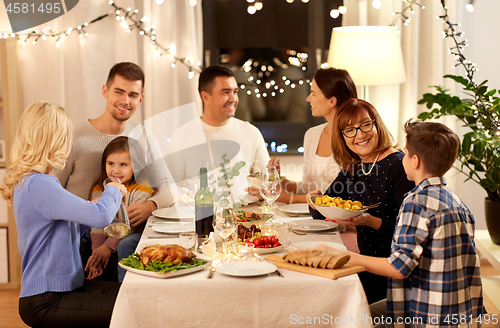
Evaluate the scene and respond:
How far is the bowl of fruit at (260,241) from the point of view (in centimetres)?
163

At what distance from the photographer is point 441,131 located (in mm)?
1521

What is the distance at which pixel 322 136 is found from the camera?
9.62 ft

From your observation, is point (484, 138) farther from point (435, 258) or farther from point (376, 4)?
point (435, 258)

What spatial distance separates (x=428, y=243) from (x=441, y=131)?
345 millimetres

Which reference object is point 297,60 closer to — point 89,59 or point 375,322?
point 89,59

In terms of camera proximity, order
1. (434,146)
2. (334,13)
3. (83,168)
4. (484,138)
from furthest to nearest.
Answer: (334,13), (484,138), (83,168), (434,146)

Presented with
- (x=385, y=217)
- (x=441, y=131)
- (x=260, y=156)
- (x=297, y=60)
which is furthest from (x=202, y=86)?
(x=441, y=131)

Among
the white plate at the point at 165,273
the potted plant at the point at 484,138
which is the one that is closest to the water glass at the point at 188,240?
the white plate at the point at 165,273

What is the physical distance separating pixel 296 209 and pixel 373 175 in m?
0.45

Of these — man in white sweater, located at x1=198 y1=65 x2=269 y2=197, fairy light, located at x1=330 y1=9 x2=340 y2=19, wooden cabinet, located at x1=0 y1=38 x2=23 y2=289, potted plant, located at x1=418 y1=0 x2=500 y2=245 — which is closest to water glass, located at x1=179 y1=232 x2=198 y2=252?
man in white sweater, located at x1=198 y1=65 x2=269 y2=197

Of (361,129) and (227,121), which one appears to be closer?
(361,129)

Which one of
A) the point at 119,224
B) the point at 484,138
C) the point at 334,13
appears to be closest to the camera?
the point at 119,224

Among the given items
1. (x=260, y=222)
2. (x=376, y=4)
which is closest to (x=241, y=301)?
(x=260, y=222)

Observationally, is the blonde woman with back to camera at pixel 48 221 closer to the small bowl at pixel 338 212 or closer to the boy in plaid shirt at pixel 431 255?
the small bowl at pixel 338 212
